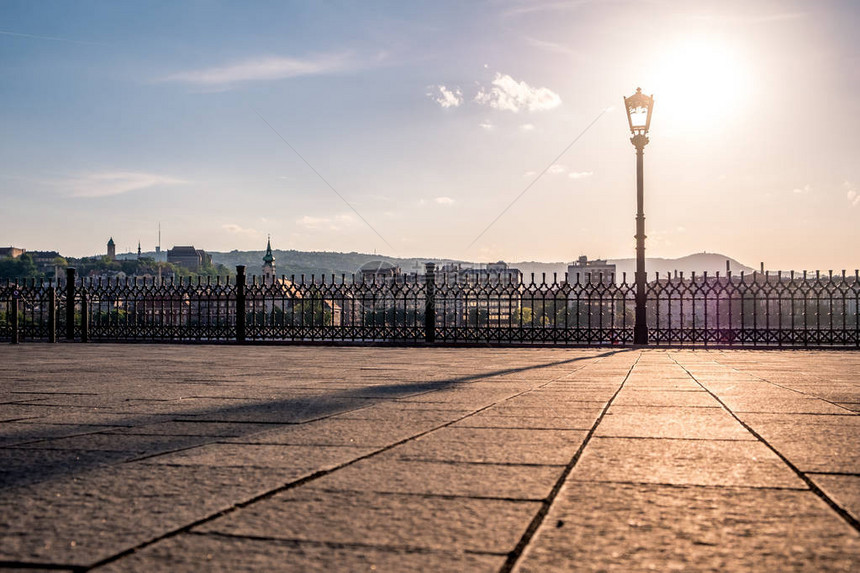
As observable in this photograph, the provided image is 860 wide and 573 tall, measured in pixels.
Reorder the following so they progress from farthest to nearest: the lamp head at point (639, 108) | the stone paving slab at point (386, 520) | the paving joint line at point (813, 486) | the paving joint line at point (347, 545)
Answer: the lamp head at point (639, 108)
the paving joint line at point (813, 486)
the stone paving slab at point (386, 520)
the paving joint line at point (347, 545)

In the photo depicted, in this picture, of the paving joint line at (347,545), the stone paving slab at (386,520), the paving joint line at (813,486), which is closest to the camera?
the paving joint line at (347,545)

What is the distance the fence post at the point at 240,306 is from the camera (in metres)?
19.7

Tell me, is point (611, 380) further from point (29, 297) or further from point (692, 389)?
point (29, 297)

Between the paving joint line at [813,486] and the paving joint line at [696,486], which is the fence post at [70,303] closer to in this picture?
the paving joint line at [813,486]

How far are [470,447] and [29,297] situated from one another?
22.0 m

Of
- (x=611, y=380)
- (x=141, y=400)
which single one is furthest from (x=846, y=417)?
(x=141, y=400)

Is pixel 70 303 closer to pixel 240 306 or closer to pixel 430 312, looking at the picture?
pixel 240 306

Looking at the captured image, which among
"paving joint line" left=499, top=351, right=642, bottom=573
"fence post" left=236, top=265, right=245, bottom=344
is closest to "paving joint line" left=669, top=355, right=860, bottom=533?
"paving joint line" left=499, top=351, right=642, bottom=573

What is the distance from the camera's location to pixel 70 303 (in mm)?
21312

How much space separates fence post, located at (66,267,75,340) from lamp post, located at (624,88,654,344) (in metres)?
15.2

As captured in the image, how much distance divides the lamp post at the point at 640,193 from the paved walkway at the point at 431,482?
36.3ft

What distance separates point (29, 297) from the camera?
877 inches

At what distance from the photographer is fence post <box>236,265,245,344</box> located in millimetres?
19656

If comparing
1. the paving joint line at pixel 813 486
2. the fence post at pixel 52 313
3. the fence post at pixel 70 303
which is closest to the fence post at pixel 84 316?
the fence post at pixel 70 303
